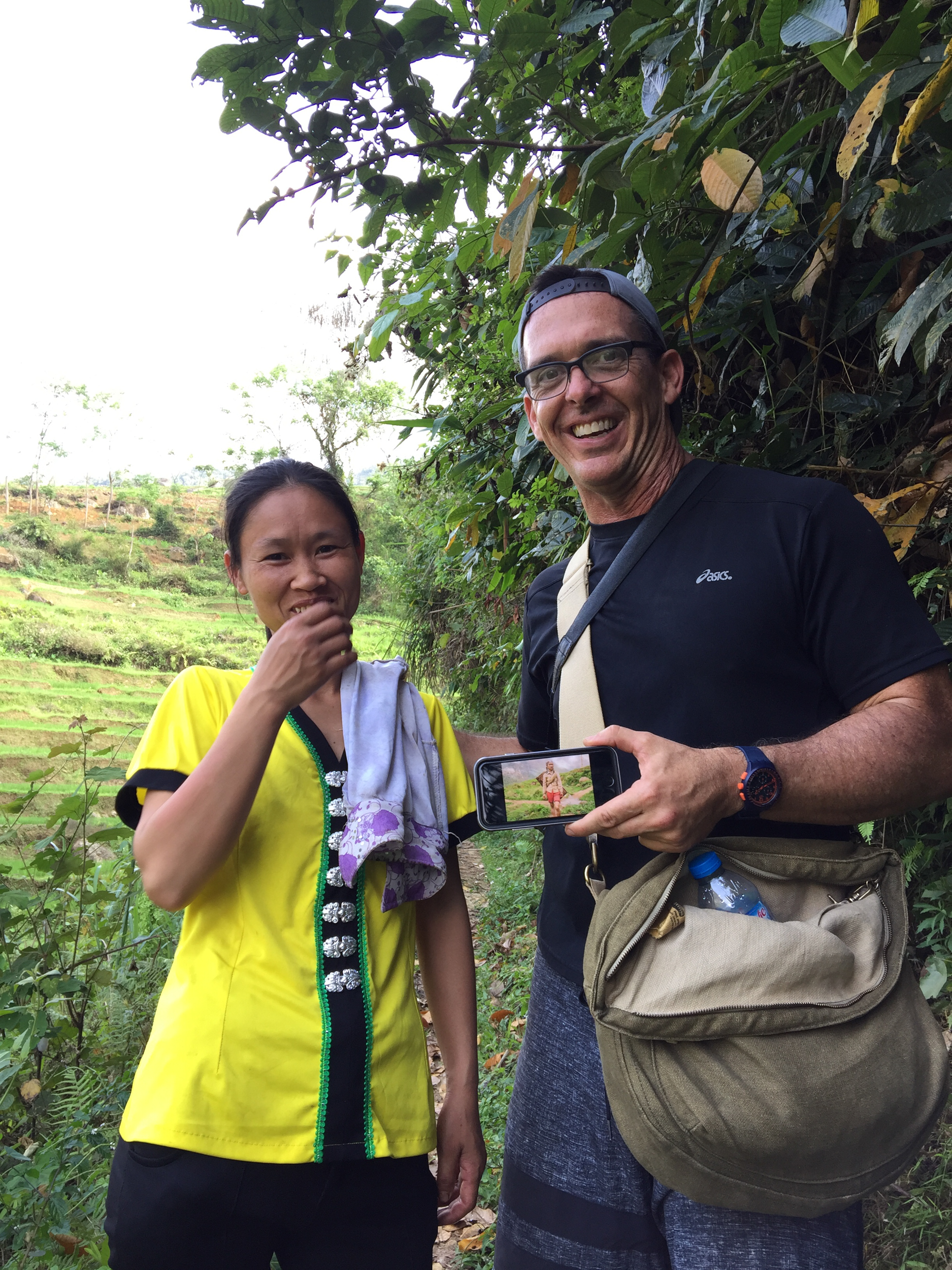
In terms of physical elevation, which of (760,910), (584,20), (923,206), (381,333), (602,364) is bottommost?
(760,910)

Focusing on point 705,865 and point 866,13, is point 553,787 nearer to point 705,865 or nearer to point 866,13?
point 705,865

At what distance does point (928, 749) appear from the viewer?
1143 millimetres

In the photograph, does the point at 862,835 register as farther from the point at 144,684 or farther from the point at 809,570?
the point at 144,684

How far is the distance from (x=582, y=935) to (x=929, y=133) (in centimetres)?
140

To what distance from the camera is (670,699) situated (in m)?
1.32

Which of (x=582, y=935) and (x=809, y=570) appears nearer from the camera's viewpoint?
(x=809, y=570)

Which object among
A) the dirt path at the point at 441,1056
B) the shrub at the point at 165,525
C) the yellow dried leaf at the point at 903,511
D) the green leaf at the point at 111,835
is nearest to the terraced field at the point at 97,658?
the shrub at the point at 165,525

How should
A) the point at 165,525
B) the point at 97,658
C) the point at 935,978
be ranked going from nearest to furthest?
the point at 935,978 < the point at 97,658 < the point at 165,525

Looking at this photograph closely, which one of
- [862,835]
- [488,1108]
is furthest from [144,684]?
[862,835]

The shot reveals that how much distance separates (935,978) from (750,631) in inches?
42.6

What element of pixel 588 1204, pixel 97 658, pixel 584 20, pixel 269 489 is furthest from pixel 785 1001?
pixel 97 658

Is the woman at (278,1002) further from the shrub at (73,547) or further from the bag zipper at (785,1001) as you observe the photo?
the shrub at (73,547)

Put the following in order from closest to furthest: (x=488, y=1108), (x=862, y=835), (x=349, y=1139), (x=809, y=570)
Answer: (x=349, y=1139) → (x=809, y=570) → (x=862, y=835) → (x=488, y=1108)

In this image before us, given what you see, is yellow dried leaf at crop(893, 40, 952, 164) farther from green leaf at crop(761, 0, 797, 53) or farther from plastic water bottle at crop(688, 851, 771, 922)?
plastic water bottle at crop(688, 851, 771, 922)
